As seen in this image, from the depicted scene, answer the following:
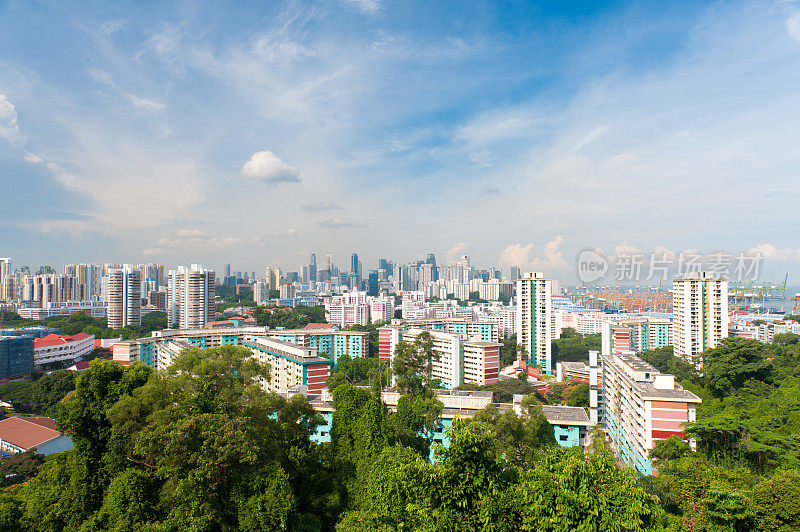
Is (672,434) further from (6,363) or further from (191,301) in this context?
(191,301)

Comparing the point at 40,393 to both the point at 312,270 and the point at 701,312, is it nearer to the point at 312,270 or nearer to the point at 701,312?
the point at 701,312

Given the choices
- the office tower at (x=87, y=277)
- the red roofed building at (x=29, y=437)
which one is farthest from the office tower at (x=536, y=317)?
the office tower at (x=87, y=277)

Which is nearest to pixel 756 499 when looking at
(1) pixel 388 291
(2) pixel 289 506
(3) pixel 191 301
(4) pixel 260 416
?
(2) pixel 289 506

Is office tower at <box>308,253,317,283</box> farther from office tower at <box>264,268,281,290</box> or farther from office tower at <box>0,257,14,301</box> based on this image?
office tower at <box>0,257,14,301</box>

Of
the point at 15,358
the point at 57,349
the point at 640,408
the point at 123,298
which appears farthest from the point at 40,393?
the point at 640,408

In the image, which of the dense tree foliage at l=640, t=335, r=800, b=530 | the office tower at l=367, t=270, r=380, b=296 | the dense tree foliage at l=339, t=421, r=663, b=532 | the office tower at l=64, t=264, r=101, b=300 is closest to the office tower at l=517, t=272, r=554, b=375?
the dense tree foliage at l=640, t=335, r=800, b=530

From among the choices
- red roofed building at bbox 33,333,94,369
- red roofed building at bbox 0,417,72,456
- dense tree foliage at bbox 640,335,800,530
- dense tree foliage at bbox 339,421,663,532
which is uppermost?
dense tree foliage at bbox 339,421,663,532
